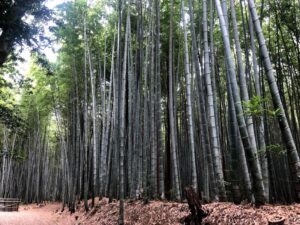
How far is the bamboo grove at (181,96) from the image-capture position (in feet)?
14.4

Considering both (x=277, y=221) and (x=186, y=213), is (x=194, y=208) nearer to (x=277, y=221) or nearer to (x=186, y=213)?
(x=186, y=213)

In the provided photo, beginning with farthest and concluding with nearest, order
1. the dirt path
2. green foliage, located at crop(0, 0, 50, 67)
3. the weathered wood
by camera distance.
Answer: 1. the weathered wood
2. the dirt path
3. green foliage, located at crop(0, 0, 50, 67)

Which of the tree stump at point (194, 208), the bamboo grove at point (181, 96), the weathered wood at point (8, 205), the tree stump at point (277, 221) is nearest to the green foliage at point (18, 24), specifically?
the bamboo grove at point (181, 96)

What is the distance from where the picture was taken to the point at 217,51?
945 cm

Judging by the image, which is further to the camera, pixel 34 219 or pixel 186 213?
pixel 34 219

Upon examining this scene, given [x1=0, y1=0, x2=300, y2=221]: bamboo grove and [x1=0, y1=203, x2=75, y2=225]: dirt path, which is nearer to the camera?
[x1=0, y1=0, x2=300, y2=221]: bamboo grove

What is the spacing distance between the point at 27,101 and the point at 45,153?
4632mm

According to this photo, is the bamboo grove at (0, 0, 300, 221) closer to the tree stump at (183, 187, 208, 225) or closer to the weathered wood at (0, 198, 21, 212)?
the tree stump at (183, 187, 208, 225)

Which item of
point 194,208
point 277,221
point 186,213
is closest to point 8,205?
point 186,213

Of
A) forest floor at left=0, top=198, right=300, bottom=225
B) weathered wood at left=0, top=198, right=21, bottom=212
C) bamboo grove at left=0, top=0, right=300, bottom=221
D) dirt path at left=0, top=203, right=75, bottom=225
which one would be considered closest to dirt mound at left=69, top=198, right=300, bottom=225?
forest floor at left=0, top=198, right=300, bottom=225

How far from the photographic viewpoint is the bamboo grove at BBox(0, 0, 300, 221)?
14.4 feet

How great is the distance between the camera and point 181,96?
424 inches

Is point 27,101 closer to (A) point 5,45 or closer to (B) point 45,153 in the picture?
(B) point 45,153

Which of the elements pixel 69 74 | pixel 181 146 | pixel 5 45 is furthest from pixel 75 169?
pixel 5 45
